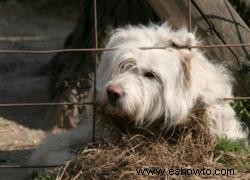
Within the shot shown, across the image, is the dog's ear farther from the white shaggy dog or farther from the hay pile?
the hay pile

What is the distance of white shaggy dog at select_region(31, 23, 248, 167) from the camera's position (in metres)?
5.04

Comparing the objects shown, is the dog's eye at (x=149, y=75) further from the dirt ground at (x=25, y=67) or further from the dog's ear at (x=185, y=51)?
the dirt ground at (x=25, y=67)

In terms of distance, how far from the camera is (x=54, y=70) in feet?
31.8

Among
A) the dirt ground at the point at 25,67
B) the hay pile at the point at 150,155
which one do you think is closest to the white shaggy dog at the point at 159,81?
the hay pile at the point at 150,155

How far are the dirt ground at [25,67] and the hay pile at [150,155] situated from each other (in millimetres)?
1953

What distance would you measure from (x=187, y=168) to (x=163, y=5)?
1.56m

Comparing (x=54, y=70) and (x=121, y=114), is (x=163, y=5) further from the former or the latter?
(x=54, y=70)

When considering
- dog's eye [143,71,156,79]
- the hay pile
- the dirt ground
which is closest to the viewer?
the hay pile

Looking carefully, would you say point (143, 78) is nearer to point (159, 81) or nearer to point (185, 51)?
point (159, 81)

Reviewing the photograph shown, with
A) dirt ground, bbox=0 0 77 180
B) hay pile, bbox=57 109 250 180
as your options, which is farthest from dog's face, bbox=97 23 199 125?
dirt ground, bbox=0 0 77 180

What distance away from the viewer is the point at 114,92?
193 inches

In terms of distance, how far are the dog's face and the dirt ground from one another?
223 cm

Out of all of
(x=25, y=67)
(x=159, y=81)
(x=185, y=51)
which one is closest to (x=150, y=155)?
(x=159, y=81)

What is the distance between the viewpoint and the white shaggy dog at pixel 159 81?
5.04 m
